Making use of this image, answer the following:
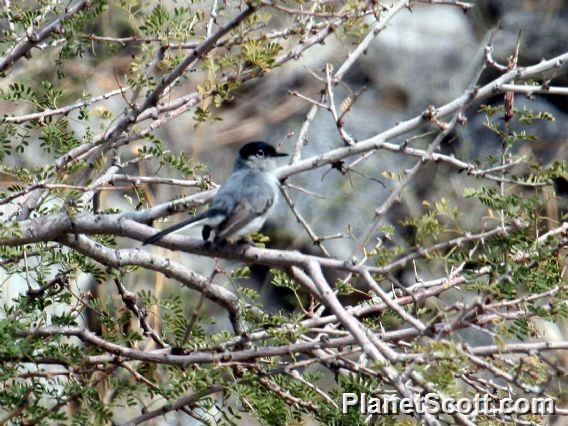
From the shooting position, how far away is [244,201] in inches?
144

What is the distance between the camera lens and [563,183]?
8.89 m

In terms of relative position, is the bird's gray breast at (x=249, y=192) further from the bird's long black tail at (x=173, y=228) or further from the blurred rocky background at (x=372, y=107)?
the blurred rocky background at (x=372, y=107)

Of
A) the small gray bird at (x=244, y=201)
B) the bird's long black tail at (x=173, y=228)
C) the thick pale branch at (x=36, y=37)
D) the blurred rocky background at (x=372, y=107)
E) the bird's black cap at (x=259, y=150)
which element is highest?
the blurred rocky background at (x=372, y=107)

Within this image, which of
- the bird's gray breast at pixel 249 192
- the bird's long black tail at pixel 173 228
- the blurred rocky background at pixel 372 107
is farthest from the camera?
the blurred rocky background at pixel 372 107

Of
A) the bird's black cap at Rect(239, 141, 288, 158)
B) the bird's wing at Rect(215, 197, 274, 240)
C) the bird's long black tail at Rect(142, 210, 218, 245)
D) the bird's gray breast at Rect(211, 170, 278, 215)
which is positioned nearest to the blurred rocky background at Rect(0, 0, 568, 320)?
the bird's black cap at Rect(239, 141, 288, 158)

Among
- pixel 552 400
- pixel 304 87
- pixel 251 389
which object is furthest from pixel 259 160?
pixel 304 87

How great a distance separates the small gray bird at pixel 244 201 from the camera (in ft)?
11.1

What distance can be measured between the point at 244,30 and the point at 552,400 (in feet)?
5.29

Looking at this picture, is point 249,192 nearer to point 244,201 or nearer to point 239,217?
point 244,201

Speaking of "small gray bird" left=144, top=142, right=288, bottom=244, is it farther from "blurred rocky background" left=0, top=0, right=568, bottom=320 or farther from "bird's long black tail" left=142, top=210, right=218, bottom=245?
"blurred rocky background" left=0, top=0, right=568, bottom=320

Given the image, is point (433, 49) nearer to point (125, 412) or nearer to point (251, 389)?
point (125, 412)

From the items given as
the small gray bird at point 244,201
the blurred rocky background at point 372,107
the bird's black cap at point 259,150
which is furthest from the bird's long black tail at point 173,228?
the blurred rocky background at point 372,107

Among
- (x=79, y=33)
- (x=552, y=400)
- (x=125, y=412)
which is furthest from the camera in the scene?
(x=125, y=412)

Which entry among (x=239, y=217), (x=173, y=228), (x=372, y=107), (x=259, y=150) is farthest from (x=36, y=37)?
(x=372, y=107)
